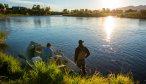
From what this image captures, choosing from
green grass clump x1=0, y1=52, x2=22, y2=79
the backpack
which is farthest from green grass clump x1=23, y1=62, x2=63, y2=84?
the backpack

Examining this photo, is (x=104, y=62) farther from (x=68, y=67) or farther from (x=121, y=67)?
(x=68, y=67)

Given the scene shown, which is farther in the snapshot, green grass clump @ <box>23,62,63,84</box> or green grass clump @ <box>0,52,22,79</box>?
green grass clump @ <box>0,52,22,79</box>

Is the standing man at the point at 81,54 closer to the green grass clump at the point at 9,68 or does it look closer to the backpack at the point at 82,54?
the backpack at the point at 82,54

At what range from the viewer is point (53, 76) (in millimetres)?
11695

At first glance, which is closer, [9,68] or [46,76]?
[46,76]

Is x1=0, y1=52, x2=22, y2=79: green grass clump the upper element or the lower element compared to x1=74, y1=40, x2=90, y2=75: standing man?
lower

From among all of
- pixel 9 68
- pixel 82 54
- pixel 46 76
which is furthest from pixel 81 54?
pixel 9 68

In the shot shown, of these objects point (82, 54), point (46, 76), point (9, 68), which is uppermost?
point (82, 54)

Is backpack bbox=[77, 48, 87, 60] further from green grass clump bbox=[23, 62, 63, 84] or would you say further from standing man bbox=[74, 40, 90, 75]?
green grass clump bbox=[23, 62, 63, 84]

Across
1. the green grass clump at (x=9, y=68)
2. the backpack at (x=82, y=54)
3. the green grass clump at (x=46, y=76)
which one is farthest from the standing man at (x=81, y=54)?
the green grass clump at (x=9, y=68)

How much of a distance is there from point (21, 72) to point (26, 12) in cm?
16920

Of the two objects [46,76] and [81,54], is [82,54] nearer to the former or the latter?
[81,54]

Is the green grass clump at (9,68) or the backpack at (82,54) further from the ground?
the backpack at (82,54)

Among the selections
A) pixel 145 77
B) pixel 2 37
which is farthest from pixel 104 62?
pixel 2 37
